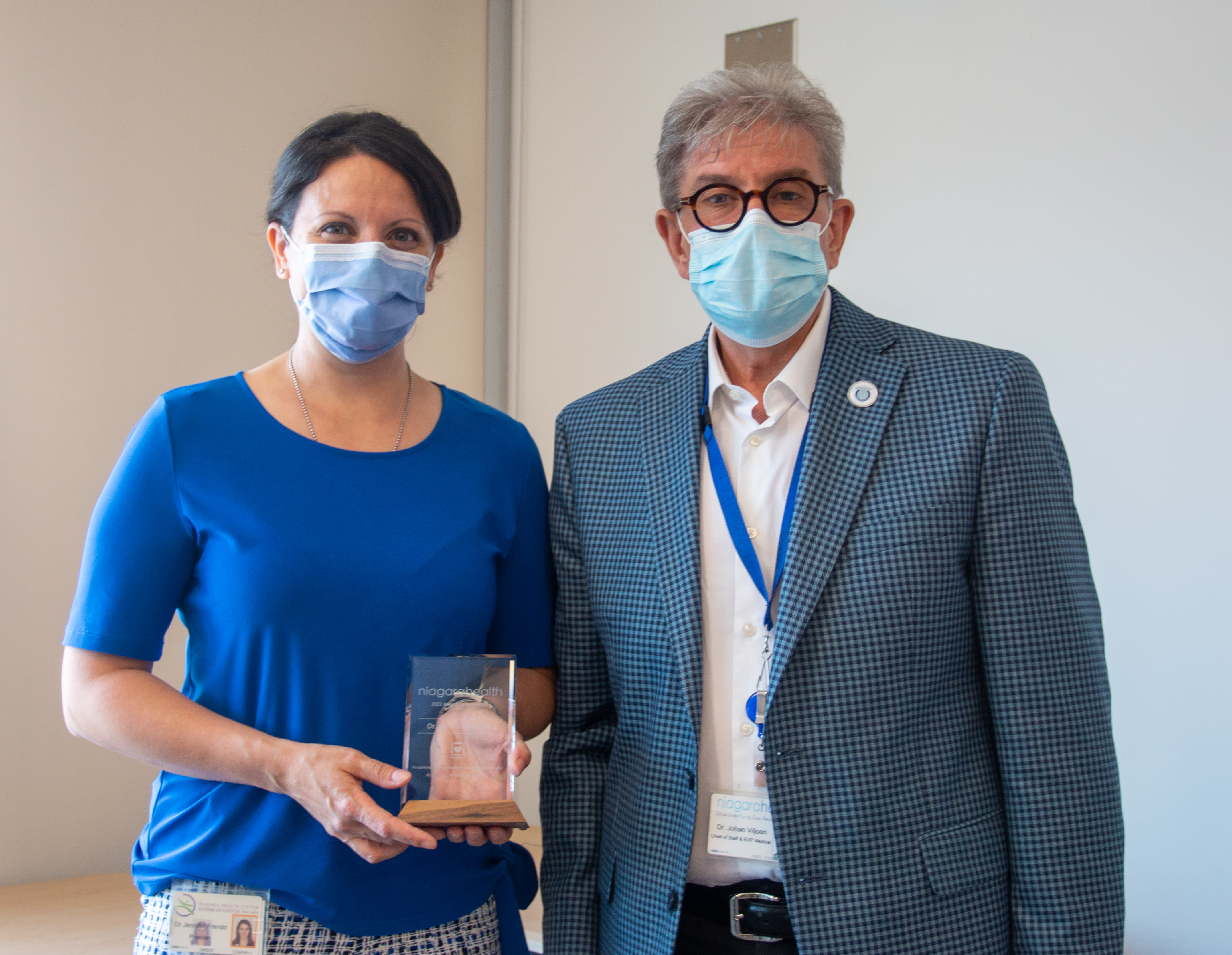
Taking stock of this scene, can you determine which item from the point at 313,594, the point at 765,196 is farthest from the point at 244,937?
the point at 765,196

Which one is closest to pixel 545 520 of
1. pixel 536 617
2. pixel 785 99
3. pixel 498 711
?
pixel 536 617

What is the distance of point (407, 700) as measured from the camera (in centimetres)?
148

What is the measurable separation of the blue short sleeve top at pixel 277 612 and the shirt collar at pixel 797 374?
0.50 meters

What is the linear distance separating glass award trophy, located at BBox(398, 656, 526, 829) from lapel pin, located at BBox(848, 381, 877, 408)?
2.11 feet

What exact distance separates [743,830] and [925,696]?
0.32m

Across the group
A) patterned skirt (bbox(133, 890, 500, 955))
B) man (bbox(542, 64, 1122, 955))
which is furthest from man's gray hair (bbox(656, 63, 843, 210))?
patterned skirt (bbox(133, 890, 500, 955))

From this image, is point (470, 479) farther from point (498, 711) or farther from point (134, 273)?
point (134, 273)

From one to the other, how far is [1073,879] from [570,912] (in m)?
0.76

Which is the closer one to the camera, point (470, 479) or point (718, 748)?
point (718, 748)

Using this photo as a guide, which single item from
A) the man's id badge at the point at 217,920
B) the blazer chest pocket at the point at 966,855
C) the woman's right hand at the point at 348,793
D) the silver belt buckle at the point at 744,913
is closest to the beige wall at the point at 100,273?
the man's id badge at the point at 217,920

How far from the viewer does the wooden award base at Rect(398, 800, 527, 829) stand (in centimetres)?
A: 139

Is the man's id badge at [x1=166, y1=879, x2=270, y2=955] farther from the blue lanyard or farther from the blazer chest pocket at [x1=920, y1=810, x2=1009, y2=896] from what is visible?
the blazer chest pocket at [x1=920, y1=810, x2=1009, y2=896]

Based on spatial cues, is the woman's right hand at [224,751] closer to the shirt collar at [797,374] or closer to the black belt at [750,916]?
the black belt at [750,916]

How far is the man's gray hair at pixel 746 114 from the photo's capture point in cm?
165
